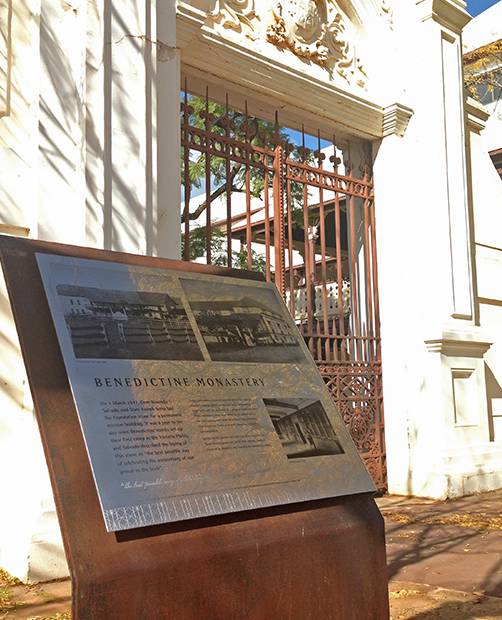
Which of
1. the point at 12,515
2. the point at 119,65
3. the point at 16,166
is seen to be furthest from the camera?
the point at 119,65

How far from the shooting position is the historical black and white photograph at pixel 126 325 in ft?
6.75

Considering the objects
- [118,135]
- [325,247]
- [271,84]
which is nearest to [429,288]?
[325,247]

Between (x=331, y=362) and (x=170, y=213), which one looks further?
(x=331, y=362)

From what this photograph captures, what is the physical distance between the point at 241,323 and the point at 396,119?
17.9 feet

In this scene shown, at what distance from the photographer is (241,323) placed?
252 cm

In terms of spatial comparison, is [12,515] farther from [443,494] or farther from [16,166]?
[443,494]

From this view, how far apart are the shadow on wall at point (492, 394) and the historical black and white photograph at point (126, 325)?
637 cm

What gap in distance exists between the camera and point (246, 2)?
Answer: 6234 millimetres

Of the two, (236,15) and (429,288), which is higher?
(236,15)

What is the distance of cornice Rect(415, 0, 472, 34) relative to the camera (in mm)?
7609

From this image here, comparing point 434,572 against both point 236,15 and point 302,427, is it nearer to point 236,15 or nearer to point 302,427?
point 302,427

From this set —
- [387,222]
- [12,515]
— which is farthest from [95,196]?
[387,222]

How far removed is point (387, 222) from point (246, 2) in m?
2.52

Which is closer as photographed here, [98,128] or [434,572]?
[434,572]
